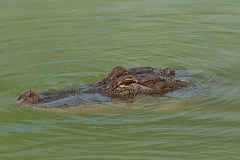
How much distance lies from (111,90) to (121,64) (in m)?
2.54

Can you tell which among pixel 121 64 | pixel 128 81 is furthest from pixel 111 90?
pixel 121 64

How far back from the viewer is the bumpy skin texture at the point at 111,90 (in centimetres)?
940

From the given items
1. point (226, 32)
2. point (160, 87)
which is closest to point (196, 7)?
point (226, 32)

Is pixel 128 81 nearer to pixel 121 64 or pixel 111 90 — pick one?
pixel 111 90

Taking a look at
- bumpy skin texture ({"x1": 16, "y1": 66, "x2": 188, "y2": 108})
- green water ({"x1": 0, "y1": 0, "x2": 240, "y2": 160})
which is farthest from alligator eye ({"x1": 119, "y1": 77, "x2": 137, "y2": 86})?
green water ({"x1": 0, "y1": 0, "x2": 240, "y2": 160})

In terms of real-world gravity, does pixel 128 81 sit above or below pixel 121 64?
above

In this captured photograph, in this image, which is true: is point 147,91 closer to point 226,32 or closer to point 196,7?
point 226,32

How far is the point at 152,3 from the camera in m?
16.3

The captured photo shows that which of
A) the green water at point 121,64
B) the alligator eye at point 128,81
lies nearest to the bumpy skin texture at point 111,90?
the alligator eye at point 128,81

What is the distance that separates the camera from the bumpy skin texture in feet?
30.8

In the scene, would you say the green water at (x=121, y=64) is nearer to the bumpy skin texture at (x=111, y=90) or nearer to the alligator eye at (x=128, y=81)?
the bumpy skin texture at (x=111, y=90)

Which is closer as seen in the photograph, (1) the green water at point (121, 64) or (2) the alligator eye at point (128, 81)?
(1) the green water at point (121, 64)

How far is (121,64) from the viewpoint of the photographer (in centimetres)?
1213

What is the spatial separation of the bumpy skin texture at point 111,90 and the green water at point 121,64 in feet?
0.56
